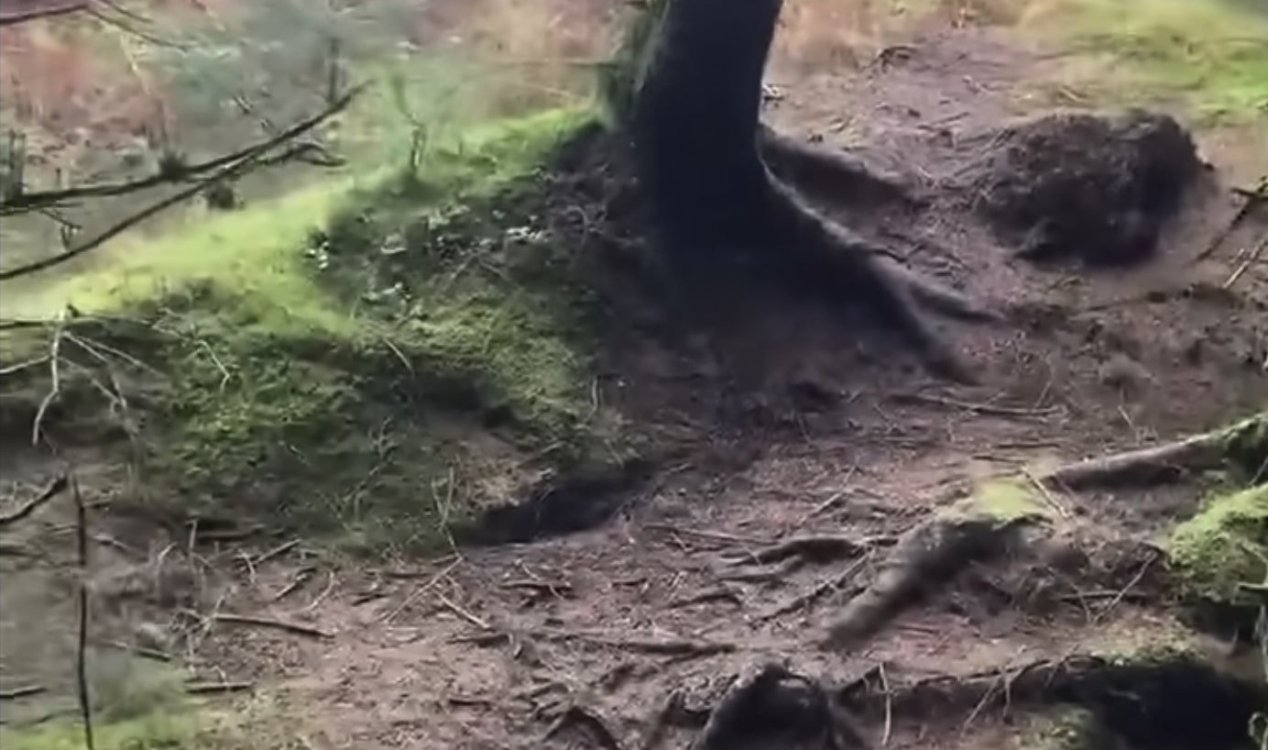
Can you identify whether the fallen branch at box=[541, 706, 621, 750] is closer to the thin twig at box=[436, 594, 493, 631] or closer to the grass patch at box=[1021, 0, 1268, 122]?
the thin twig at box=[436, 594, 493, 631]

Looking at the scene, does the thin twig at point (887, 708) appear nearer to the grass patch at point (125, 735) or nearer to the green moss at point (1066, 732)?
the green moss at point (1066, 732)

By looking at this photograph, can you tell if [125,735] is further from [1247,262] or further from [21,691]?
[1247,262]

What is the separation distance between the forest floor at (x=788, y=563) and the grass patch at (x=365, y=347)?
0.70 feet

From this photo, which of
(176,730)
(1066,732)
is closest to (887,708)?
(1066,732)

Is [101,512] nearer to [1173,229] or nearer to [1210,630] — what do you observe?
[1210,630]

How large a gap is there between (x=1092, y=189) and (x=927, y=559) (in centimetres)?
338

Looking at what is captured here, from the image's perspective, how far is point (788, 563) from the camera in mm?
6922

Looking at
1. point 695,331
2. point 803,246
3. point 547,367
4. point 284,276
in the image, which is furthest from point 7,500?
point 803,246

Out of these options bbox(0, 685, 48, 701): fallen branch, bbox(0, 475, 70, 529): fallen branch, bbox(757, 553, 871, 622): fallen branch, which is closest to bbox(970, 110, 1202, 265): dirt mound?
bbox(757, 553, 871, 622): fallen branch

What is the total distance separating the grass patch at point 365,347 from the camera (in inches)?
276

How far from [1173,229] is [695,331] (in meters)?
2.93

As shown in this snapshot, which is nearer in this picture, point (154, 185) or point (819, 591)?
point (154, 185)

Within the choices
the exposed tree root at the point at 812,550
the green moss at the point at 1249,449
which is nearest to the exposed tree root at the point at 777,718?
the exposed tree root at the point at 812,550

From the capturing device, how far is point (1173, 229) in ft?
30.6
